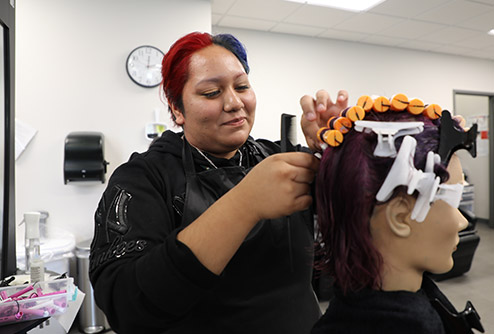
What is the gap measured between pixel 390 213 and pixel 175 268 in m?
0.44

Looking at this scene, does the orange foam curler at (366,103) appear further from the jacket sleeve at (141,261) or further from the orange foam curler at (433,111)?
the jacket sleeve at (141,261)

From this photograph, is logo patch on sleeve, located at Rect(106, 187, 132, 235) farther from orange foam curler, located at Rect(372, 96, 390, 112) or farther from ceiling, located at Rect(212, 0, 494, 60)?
ceiling, located at Rect(212, 0, 494, 60)

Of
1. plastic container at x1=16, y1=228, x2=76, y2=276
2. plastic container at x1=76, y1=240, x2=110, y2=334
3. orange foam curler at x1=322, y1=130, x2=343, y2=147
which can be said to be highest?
orange foam curler at x1=322, y1=130, x2=343, y2=147

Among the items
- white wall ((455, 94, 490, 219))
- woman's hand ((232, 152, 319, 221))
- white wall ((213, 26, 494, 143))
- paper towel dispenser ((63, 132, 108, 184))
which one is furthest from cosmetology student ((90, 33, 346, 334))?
white wall ((455, 94, 490, 219))

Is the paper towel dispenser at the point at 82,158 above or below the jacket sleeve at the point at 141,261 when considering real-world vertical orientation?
above

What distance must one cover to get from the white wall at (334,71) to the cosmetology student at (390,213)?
12.4 feet

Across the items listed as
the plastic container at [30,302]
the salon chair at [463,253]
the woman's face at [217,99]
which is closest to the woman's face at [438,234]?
the woman's face at [217,99]

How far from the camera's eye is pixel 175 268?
647 mm

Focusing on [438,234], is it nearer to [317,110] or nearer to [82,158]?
[317,110]

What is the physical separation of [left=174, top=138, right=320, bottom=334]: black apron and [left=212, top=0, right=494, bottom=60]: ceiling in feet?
10.3

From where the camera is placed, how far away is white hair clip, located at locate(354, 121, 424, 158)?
2.22 feet

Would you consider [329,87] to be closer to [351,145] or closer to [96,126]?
[96,126]

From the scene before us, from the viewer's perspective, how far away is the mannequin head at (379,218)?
0.69 meters

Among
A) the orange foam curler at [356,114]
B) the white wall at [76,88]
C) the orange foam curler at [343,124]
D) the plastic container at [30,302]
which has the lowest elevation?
the plastic container at [30,302]
